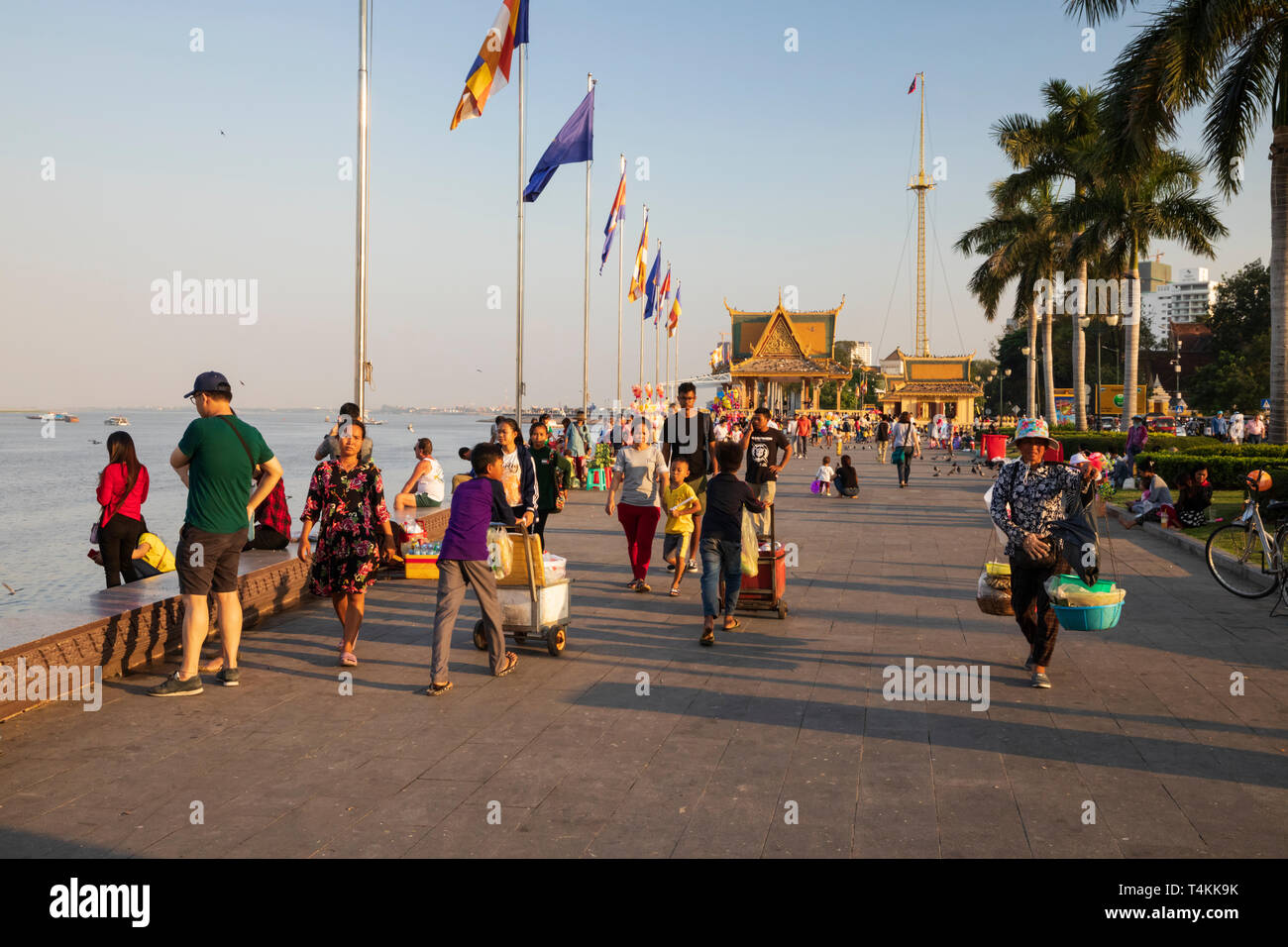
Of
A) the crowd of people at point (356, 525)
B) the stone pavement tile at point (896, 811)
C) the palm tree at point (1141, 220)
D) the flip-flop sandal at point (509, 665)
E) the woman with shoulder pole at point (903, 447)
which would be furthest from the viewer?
the palm tree at point (1141, 220)

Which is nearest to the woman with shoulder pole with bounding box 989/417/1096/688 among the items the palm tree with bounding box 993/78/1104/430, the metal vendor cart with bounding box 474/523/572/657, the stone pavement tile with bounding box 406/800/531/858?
the metal vendor cart with bounding box 474/523/572/657

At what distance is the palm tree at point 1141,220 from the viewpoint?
31000 mm

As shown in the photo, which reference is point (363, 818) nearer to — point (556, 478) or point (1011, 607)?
point (1011, 607)

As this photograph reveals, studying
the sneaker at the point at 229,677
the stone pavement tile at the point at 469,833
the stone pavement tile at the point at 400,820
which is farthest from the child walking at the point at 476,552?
the stone pavement tile at the point at 469,833

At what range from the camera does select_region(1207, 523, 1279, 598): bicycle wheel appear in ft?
33.6

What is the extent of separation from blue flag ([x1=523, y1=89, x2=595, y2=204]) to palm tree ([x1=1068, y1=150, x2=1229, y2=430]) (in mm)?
17828

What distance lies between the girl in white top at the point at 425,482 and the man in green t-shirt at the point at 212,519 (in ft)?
18.2

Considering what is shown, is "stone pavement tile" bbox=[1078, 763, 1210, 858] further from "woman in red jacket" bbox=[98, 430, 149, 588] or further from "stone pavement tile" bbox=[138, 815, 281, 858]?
"woman in red jacket" bbox=[98, 430, 149, 588]

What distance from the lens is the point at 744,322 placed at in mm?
89250

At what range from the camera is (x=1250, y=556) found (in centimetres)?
1064

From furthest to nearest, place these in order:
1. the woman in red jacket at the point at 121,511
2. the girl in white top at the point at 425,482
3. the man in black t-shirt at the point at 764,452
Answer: the girl in white top at the point at 425,482 < the man in black t-shirt at the point at 764,452 < the woman in red jacket at the point at 121,511

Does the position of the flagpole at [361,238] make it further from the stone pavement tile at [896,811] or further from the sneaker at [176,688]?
the stone pavement tile at [896,811]

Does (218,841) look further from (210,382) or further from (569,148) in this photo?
(569,148)
